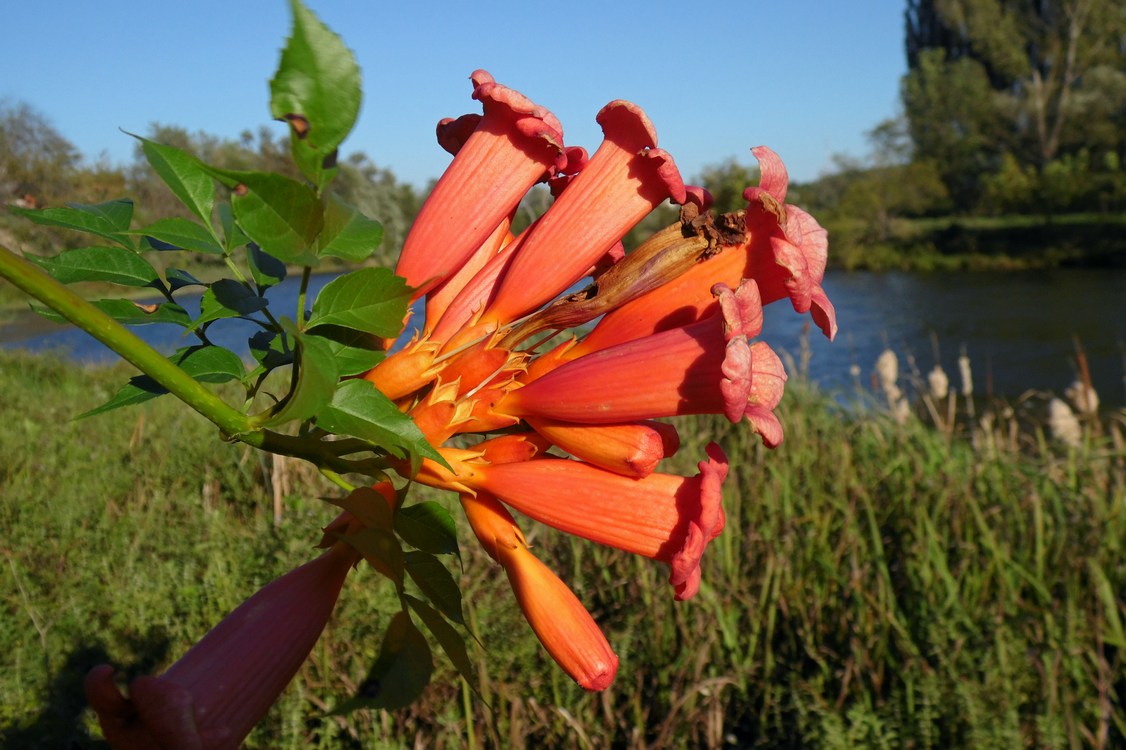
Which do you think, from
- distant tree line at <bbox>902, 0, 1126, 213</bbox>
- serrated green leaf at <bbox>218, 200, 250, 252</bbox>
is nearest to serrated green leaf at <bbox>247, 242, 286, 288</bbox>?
serrated green leaf at <bbox>218, 200, 250, 252</bbox>

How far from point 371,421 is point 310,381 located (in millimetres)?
95

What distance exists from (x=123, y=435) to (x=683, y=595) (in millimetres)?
5895

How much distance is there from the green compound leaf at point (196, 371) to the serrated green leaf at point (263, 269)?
0.09 m

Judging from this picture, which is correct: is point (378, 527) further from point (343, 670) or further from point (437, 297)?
point (343, 670)

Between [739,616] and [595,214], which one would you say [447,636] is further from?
[739,616]

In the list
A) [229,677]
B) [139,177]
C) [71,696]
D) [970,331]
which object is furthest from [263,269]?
[970,331]

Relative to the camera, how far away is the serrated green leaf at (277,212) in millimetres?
583

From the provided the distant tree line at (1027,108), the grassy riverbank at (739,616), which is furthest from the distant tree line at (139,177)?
the distant tree line at (1027,108)

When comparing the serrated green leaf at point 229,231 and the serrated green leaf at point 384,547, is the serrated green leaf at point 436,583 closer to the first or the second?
the serrated green leaf at point 384,547

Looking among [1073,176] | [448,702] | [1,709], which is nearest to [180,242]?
[448,702]

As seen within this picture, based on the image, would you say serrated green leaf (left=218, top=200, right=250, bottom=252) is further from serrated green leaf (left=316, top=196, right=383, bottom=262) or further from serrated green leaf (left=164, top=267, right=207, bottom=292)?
serrated green leaf (left=316, top=196, right=383, bottom=262)

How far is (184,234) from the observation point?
833 millimetres

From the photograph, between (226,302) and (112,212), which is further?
(112,212)

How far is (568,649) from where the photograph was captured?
0.85 m
